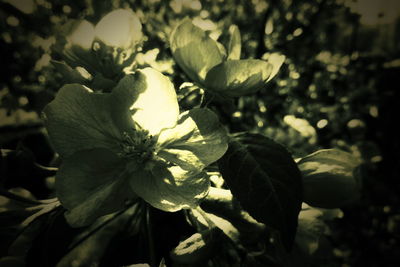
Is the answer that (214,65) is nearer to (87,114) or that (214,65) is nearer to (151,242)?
(87,114)

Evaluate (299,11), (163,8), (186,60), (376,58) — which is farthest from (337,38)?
(186,60)

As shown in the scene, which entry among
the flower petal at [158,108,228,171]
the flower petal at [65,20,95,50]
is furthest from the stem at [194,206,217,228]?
the flower petal at [65,20,95,50]

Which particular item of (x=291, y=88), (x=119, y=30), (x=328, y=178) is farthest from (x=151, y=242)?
(x=291, y=88)

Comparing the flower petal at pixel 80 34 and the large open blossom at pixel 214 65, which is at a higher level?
the flower petal at pixel 80 34

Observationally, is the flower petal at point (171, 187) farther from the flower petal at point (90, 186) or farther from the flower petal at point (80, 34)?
the flower petal at point (80, 34)

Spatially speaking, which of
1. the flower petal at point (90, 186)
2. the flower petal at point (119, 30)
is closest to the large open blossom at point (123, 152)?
the flower petal at point (90, 186)

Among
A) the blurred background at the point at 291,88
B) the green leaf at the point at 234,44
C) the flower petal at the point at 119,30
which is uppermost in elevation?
the flower petal at the point at 119,30

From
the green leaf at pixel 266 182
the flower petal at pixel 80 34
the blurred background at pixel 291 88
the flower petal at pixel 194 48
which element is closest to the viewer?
the green leaf at pixel 266 182
